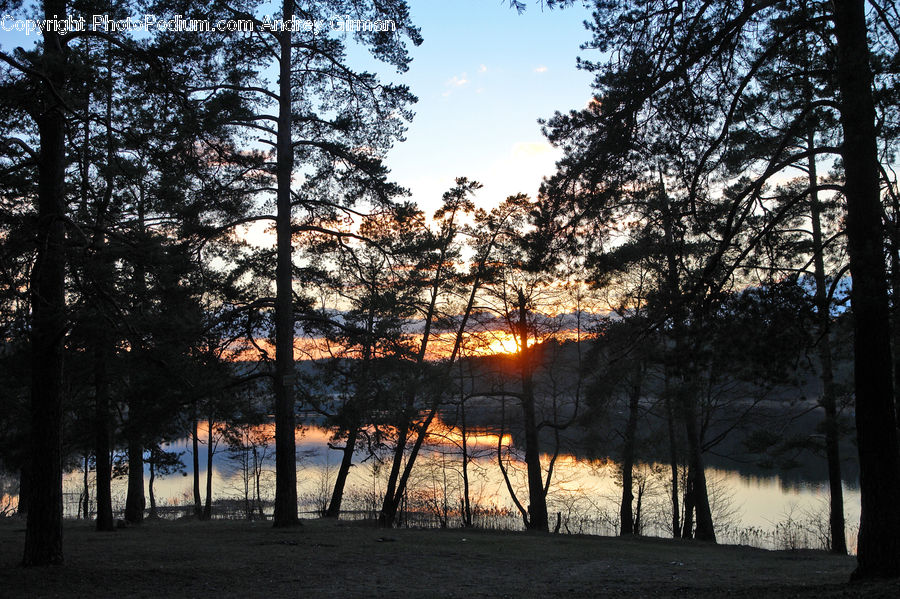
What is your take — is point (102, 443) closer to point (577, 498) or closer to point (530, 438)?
Answer: point (530, 438)

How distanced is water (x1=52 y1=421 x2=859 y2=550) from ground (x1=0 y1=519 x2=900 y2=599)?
5.42 m

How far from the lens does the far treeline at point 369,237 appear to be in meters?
7.08

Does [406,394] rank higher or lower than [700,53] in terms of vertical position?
lower

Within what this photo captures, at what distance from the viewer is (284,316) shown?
12.8m

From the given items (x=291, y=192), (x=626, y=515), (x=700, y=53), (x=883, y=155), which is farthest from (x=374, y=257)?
(x=626, y=515)

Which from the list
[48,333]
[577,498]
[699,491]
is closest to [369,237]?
[48,333]

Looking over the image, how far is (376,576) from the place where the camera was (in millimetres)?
8109

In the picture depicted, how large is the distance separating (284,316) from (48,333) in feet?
17.2

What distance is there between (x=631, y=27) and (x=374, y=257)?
7.26 metres

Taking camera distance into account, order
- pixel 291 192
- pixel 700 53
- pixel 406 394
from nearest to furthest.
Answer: pixel 700 53, pixel 291 192, pixel 406 394

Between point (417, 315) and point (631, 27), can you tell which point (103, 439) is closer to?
point (417, 315)

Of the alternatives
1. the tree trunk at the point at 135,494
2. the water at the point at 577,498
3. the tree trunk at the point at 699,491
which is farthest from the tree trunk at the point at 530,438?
the tree trunk at the point at 135,494

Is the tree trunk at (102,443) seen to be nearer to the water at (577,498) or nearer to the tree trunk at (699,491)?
the water at (577,498)

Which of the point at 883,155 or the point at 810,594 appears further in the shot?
the point at 883,155
